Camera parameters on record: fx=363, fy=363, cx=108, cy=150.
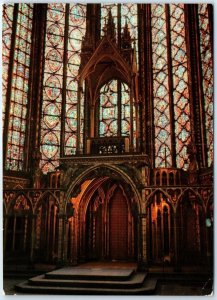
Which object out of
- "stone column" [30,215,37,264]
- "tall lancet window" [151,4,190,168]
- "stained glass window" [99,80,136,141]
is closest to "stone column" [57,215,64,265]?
"stone column" [30,215,37,264]

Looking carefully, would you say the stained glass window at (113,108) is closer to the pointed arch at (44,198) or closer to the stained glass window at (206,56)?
the stained glass window at (206,56)

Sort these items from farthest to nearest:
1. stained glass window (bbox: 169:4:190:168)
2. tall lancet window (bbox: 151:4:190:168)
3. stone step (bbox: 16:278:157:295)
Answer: tall lancet window (bbox: 151:4:190:168), stained glass window (bbox: 169:4:190:168), stone step (bbox: 16:278:157:295)

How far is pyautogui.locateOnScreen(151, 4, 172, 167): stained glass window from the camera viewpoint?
1002 centimetres

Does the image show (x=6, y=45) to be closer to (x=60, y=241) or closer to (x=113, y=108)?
(x=113, y=108)

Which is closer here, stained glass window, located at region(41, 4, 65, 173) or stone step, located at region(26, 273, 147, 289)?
stone step, located at region(26, 273, 147, 289)

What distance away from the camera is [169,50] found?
10.4 meters

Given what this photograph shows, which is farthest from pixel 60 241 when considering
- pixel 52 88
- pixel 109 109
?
pixel 52 88

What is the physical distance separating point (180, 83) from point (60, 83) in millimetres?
3647

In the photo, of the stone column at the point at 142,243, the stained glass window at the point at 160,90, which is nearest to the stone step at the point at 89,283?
the stone column at the point at 142,243

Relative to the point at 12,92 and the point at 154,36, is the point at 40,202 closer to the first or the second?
the point at 12,92

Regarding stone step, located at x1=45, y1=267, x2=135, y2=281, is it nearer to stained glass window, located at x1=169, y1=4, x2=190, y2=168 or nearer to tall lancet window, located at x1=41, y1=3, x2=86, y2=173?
stained glass window, located at x1=169, y1=4, x2=190, y2=168

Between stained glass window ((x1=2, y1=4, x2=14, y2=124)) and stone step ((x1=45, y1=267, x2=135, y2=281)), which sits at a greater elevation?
stained glass window ((x1=2, y1=4, x2=14, y2=124))

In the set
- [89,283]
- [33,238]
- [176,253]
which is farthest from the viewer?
[33,238]

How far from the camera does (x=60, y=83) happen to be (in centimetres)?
1116
